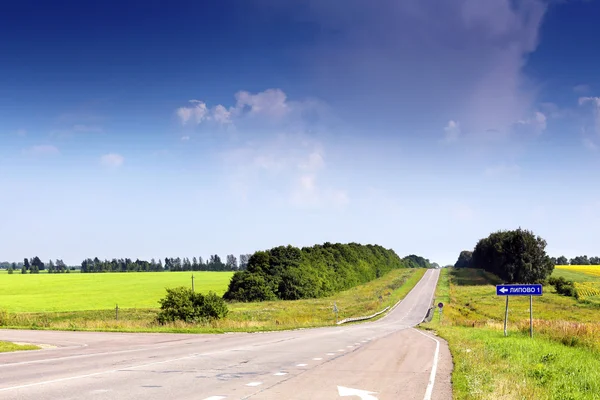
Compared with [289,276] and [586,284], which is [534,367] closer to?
[289,276]

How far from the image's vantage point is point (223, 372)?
15.0m

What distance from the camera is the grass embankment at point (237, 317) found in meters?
36.5

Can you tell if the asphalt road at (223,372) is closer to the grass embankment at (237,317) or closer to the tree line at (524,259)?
the grass embankment at (237,317)

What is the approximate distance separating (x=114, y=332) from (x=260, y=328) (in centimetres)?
1031

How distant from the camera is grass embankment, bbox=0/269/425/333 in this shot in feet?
120

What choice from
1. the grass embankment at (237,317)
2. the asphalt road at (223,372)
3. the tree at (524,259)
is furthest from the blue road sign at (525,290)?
the tree at (524,259)

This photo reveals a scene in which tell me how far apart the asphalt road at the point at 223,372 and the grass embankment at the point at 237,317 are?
37.9 ft

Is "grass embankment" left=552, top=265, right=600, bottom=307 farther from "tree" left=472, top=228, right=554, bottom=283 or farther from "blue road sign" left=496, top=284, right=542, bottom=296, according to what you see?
"blue road sign" left=496, top=284, right=542, bottom=296

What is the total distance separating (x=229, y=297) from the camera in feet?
262

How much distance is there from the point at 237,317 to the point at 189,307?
8.54 metres

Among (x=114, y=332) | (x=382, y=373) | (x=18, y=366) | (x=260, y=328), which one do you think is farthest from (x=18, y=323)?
(x=382, y=373)

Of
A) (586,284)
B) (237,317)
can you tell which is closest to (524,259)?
(586,284)

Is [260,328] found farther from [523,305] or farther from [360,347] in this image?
[523,305]

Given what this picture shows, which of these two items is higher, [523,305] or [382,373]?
[382,373]
